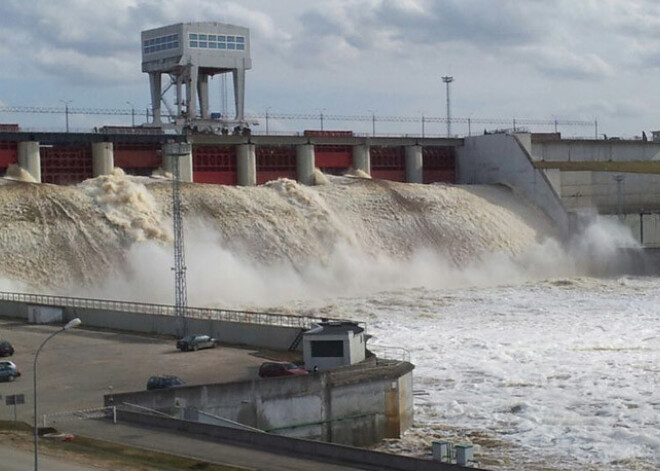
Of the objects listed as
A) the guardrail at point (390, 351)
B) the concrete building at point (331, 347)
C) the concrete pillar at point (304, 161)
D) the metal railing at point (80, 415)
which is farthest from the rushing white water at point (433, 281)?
the metal railing at point (80, 415)

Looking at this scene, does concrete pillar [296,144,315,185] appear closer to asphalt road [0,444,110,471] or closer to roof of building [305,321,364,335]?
roof of building [305,321,364,335]

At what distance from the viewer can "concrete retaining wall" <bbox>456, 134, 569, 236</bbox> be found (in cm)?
7950

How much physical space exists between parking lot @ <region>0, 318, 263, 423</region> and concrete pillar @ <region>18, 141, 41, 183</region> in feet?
68.8

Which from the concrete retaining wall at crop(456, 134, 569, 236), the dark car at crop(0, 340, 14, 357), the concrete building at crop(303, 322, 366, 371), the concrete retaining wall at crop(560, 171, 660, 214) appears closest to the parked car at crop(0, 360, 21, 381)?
the dark car at crop(0, 340, 14, 357)

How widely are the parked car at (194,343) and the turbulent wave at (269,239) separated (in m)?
15.9

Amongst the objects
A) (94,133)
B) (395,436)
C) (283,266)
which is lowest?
(395,436)

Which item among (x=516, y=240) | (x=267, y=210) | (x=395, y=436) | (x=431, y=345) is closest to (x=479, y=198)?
(x=516, y=240)

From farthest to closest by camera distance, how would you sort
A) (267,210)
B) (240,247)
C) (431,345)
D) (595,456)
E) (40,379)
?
1. (267,210)
2. (240,247)
3. (431,345)
4. (40,379)
5. (595,456)

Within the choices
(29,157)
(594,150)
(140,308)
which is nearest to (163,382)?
(140,308)

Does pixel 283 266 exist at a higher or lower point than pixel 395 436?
higher

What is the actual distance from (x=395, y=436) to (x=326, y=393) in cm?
242

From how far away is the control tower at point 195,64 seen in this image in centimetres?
7556

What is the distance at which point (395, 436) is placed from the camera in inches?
1287

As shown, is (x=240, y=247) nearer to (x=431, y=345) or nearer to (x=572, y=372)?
(x=431, y=345)
